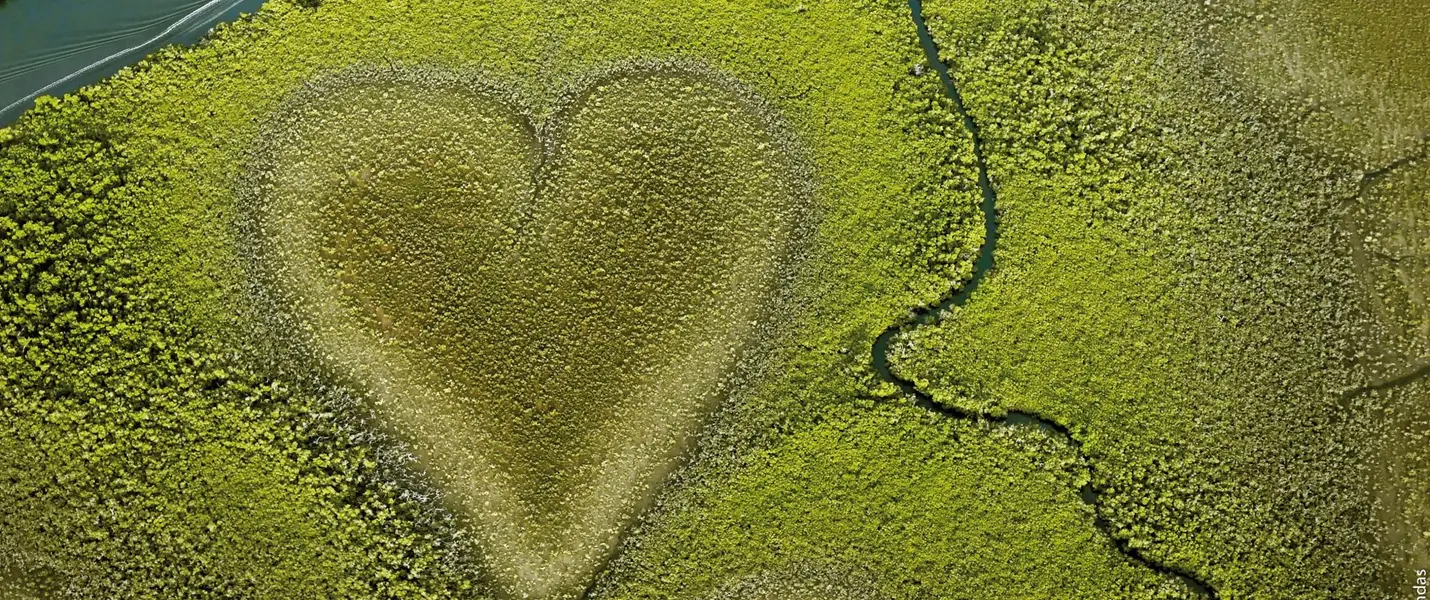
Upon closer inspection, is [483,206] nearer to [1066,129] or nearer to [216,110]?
[216,110]

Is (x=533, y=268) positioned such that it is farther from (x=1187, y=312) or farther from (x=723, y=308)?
(x=1187, y=312)

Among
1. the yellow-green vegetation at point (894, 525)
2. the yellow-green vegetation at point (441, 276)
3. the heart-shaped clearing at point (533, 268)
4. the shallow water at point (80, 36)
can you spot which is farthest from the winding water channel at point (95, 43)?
the yellow-green vegetation at point (894, 525)

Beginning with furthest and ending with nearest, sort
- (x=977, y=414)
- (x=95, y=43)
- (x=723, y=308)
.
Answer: (x=95, y=43) < (x=723, y=308) < (x=977, y=414)

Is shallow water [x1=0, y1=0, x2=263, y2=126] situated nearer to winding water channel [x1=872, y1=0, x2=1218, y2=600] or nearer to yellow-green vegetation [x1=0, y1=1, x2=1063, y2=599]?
yellow-green vegetation [x1=0, y1=1, x2=1063, y2=599]

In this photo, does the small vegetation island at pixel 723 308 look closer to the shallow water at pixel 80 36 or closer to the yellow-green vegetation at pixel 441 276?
the yellow-green vegetation at pixel 441 276

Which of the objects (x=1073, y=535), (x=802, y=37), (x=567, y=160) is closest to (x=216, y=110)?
(x=567, y=160)

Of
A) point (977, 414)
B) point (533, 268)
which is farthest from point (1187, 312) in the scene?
point (533, 268)
